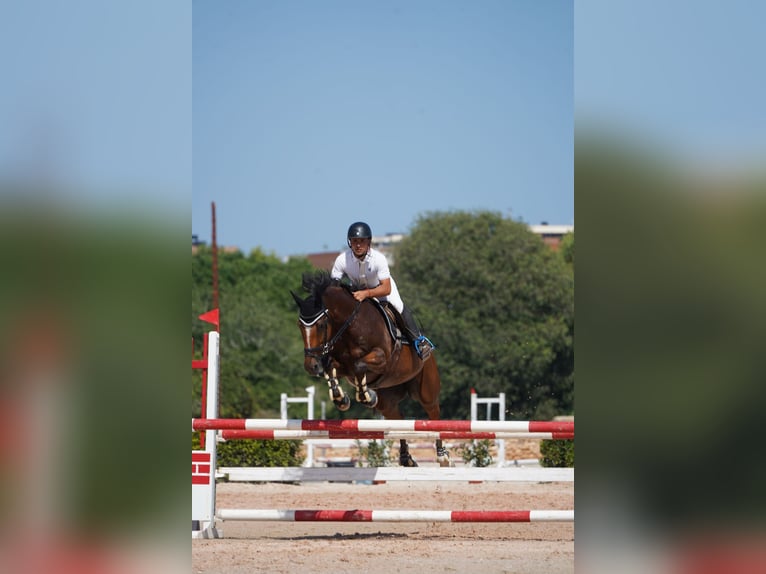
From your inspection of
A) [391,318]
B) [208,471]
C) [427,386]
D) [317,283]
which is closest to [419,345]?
[391,318]

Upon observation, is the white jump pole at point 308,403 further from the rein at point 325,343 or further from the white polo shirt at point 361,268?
the rein at point 325,343

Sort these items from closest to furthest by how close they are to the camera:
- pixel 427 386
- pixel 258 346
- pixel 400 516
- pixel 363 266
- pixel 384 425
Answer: pixel 384 425 → pixel 400 516 → pixel 363 266 → pixel 427 386 → pixel 258 346

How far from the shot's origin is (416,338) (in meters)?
6.57

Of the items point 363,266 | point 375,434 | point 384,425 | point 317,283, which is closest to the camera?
point 384,425

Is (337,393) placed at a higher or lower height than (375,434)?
higher

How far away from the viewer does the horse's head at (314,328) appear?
17.5 ft

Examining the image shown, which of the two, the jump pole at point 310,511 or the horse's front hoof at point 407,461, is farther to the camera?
the horse's front hoof at point 407,461

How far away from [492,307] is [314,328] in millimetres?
22977

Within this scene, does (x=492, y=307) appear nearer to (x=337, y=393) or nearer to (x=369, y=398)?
(x=369, y=398)

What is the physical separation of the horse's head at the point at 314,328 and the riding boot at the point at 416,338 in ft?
3.57

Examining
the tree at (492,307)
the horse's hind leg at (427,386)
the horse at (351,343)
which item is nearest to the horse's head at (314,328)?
the horse at (351,343)
